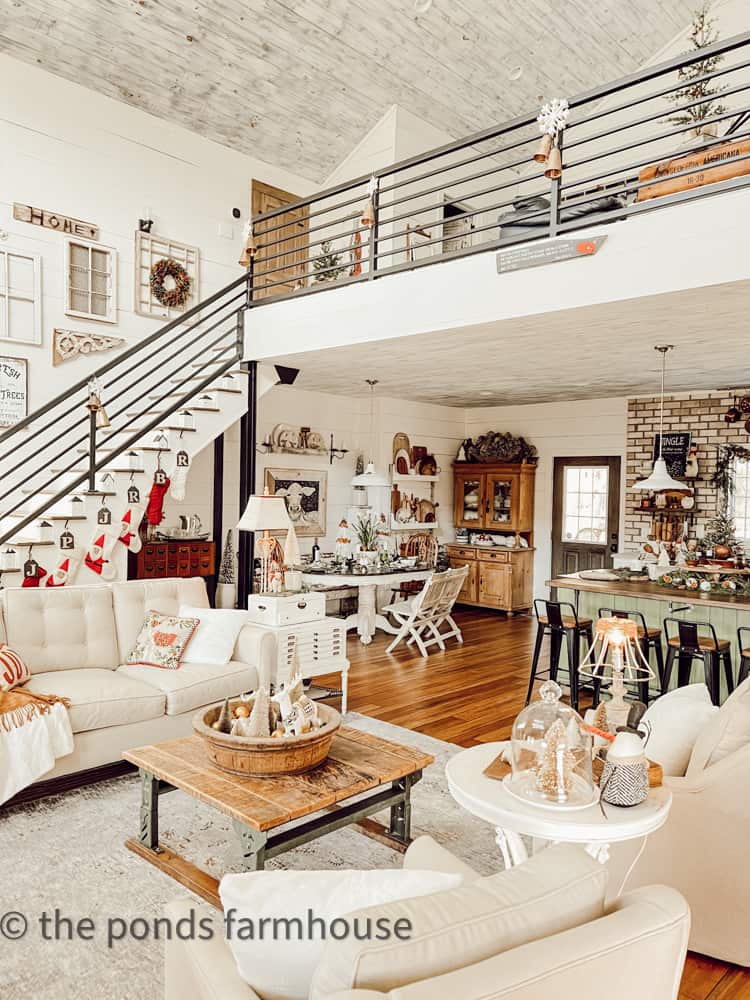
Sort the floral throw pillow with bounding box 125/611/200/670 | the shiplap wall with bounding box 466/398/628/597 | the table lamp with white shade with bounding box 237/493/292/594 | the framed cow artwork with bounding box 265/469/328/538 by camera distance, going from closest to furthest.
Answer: the floral throw pillow with bounding box 125/611/200/670, the table lamp with white shade with bounding box 237/493/292/594, the framed cow artwork with bounding box 265/469/328/538, the shiplap wall with bounding box 466/398/628/597

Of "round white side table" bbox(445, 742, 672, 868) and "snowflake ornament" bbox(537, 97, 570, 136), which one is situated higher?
"snowflake ornament" bbox(537, 97, 570, 136)

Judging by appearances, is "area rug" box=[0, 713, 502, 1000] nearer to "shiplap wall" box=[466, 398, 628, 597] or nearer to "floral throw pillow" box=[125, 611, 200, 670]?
"floral throw pillow" box=[125, 611, 200, 670]

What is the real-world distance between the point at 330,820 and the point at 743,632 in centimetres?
371

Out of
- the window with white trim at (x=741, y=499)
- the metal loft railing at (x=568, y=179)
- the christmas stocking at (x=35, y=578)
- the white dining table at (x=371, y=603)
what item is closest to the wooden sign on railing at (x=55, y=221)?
the metal loft railing at (x=568, y=179)

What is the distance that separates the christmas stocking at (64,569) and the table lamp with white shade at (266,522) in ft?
3.73

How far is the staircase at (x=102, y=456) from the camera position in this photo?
5.10 meters

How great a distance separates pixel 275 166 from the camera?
8.44 m

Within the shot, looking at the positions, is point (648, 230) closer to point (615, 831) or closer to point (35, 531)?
point (615, 831)

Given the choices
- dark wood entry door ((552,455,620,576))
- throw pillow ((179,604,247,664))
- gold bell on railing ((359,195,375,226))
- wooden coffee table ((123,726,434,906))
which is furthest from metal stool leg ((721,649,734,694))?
dark wood entry door ((552,455,620,576))

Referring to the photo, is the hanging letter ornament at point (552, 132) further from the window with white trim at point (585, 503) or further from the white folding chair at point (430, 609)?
the window with white trim at point (585, 503)

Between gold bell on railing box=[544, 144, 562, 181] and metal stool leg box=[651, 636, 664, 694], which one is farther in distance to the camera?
metal stool leg box=[651, 636, 664, 694]

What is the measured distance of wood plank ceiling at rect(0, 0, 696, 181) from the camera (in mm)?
6354

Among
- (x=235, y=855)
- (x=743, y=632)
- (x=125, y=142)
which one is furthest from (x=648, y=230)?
(x=125, y=142)

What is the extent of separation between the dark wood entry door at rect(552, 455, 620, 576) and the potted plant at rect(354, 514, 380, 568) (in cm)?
244
